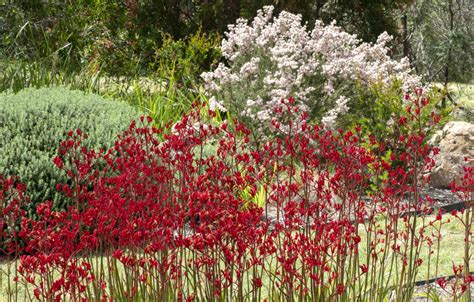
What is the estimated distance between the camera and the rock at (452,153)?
967 cm

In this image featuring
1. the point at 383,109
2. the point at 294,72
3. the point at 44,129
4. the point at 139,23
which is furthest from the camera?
the point at 139,23

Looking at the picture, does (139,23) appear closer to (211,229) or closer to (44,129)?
(44,129)

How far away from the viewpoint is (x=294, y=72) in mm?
10008

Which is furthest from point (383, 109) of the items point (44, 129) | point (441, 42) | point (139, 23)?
point (441, 42)

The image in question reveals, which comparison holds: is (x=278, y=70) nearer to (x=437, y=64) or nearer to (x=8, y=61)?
(x=8, y=61)

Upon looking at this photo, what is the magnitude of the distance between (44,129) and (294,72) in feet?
13.5

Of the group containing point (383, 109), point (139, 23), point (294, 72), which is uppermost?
point (139, 23)

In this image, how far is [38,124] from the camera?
6.92 m

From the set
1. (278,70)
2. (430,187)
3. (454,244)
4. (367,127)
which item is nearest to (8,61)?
(278,70)

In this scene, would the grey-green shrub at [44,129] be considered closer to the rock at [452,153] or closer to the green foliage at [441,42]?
the rock at [452,153]

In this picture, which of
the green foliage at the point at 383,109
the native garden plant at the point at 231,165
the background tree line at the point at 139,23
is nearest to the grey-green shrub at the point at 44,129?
the native garden plant at the point at 231,165

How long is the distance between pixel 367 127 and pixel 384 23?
27.4 feet

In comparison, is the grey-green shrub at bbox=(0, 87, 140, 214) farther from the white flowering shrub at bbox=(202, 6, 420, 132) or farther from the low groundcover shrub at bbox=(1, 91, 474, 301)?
the low groundcover shrub at bbox=(1, 91, 474, 301)

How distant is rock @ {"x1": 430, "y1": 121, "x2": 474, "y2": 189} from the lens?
967 centimetres
